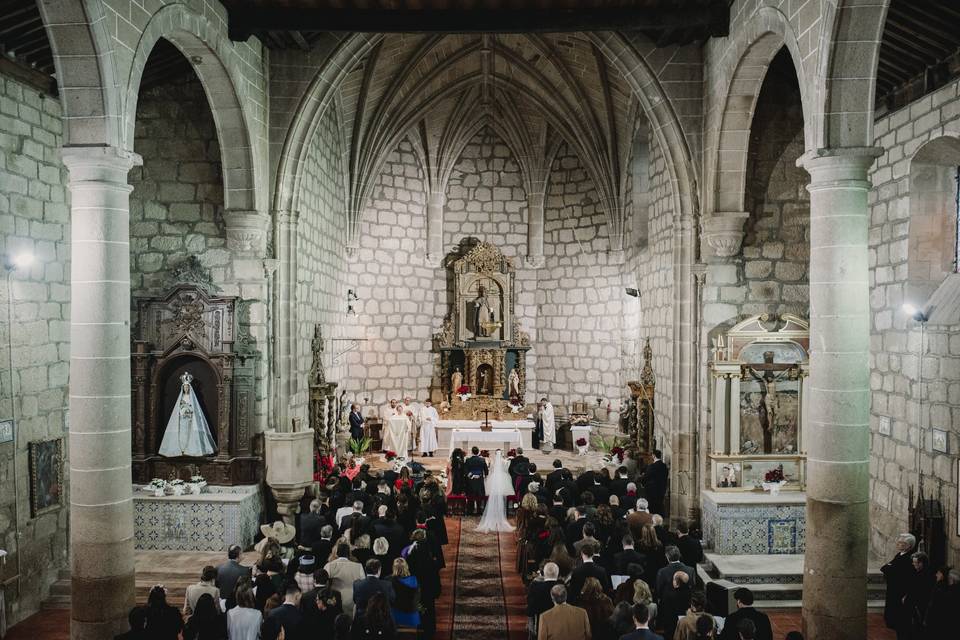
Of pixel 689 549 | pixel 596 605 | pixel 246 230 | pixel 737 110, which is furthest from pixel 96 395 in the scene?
pixel 737 110

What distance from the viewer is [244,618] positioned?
5.89m

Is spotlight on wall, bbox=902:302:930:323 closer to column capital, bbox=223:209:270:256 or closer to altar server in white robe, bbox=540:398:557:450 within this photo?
column capital, bbox=223:209:270:256

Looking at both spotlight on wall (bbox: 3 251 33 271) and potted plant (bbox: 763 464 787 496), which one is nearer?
spotlight on wall (bbox: 3 251 33 271)

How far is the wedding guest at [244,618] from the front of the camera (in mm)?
5887

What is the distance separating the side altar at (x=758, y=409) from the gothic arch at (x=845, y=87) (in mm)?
4246

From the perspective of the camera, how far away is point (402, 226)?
19.2m

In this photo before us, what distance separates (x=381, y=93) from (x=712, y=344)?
9482 millimetres

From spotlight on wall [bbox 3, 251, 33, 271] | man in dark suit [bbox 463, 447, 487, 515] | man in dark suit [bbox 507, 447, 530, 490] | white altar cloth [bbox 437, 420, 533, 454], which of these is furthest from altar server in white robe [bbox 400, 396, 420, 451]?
spotlight on wall [bbox 3, 251, 33, 271]

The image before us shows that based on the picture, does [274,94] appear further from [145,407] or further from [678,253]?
[678,253]

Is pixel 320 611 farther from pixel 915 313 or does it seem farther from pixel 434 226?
pixel 434 226

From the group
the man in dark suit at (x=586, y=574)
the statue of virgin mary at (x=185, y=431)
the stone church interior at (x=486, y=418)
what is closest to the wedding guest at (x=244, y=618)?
the stone church interior at (x=486, y=418)

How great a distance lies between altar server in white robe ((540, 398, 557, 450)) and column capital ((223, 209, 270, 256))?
872 cm

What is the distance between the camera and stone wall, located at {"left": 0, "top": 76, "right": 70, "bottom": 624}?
857 cm

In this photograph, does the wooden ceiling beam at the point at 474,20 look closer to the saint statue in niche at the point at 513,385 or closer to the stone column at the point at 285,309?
the stone column at the point at 285,309
